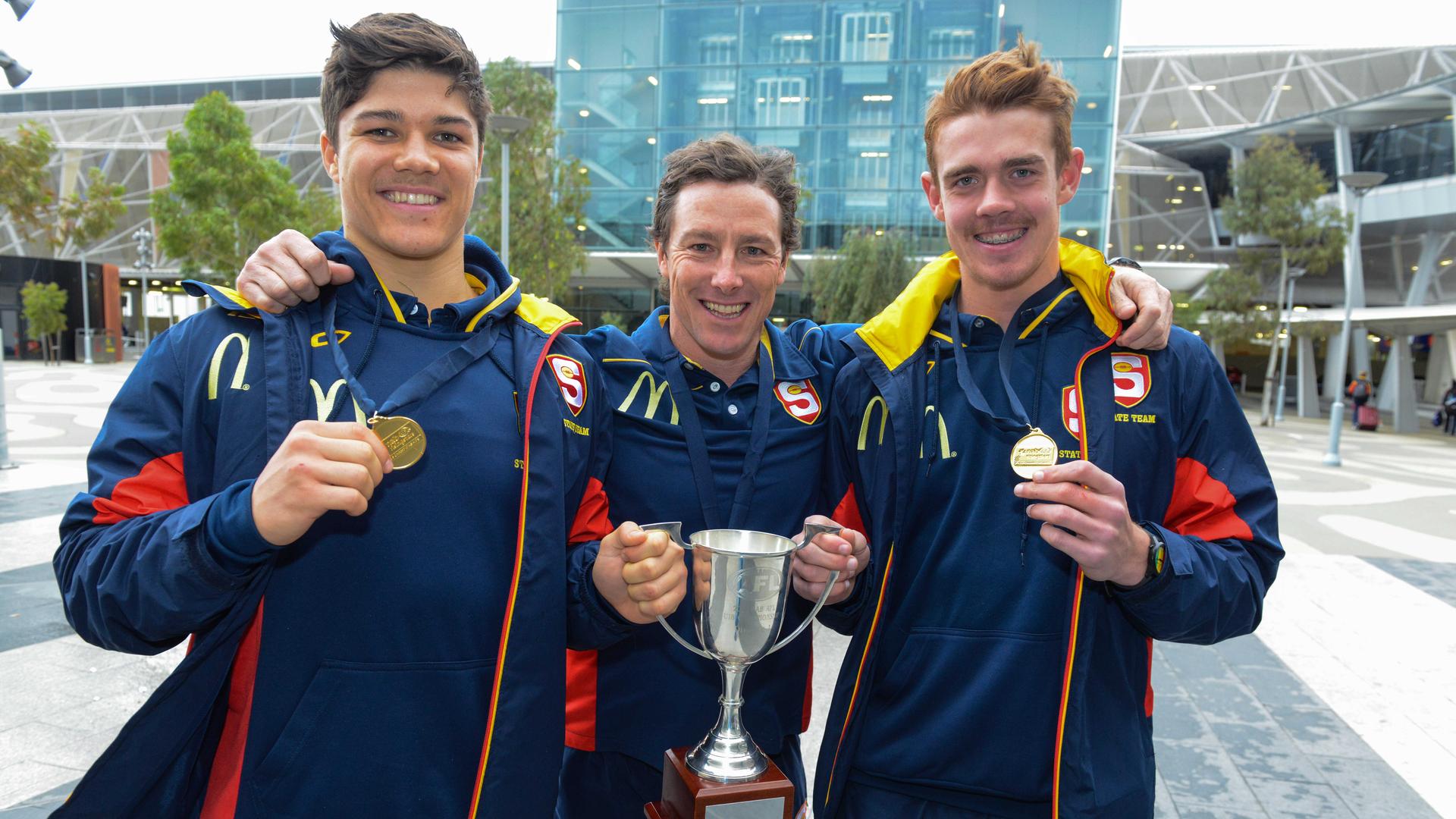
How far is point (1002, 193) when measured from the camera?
2215 millimetres

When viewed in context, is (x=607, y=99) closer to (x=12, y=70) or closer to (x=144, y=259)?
(x=144, y=259)

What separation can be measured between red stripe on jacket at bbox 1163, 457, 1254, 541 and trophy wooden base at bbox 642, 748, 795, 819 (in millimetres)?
1165

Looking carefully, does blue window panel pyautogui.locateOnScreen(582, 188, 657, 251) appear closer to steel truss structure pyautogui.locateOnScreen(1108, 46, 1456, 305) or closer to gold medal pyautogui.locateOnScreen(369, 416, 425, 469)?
steel truss structure pyautogui.locateOnScreen(1108, 46, 1456, 305)

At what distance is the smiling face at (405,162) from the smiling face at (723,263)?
767 millimetres

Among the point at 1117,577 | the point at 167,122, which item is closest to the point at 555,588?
the point at 1117,577

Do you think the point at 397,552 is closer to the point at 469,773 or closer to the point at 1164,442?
the point at 469,773

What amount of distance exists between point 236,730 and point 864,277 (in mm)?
22918

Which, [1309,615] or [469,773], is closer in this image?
[469,773]

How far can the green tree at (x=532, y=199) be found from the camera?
2045 centimetres

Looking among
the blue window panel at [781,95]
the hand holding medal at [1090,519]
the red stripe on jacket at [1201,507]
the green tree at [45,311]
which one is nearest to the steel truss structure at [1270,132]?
the blue window panel at [781,95]

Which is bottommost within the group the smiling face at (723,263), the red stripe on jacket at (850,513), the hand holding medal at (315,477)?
the red stripe on jacket at (850,513)

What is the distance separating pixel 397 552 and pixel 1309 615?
813 cm

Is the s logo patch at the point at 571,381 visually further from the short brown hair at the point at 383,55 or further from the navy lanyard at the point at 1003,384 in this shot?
the navy lanyard at the point at 1003,384

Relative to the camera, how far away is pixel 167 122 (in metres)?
56.6
